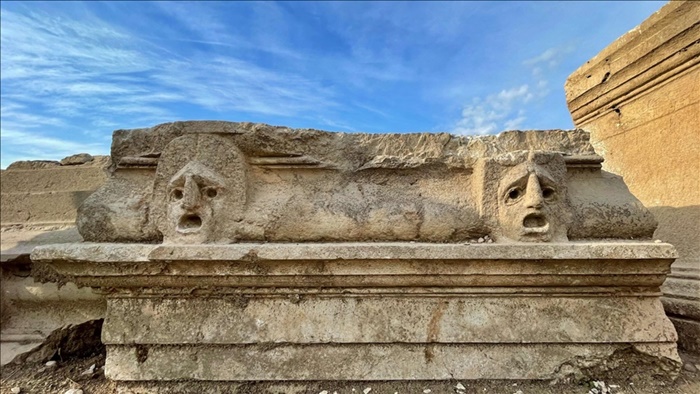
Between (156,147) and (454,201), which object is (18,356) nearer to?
(156,147)

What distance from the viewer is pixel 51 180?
295 cm

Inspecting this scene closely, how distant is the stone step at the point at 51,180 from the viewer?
2.94m

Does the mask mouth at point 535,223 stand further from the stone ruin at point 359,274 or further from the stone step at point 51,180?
the stone step at point 51,180

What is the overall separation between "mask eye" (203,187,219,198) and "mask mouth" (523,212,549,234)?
1479 mm

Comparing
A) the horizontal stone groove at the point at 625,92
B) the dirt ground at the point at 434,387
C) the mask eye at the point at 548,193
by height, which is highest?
the horizontal stone groove at the point at 625,92

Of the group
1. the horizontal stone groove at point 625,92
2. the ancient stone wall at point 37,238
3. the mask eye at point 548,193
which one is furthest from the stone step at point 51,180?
the horizontal stone groove at point 625,92

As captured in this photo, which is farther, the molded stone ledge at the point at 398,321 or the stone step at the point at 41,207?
the stone step at the point at 41,207

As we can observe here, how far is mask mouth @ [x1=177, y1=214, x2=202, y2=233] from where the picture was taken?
1598 mm

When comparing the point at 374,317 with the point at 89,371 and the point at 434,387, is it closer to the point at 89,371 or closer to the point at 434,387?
the point at 434,387

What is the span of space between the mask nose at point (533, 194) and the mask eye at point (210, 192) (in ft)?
4.81

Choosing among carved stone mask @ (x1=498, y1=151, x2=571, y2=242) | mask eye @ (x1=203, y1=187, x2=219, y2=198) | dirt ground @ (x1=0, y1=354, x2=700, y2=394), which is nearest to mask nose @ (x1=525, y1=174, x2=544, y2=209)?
carved stone mask @ (x1=498, y1=151, x2=571, y2=242)

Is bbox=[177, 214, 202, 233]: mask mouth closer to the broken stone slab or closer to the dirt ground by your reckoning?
the broken stone slab

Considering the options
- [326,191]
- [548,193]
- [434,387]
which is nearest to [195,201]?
[326,191]

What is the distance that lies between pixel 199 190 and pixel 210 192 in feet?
0.17
